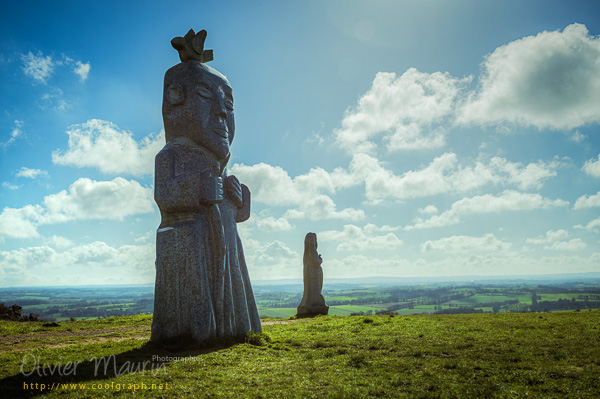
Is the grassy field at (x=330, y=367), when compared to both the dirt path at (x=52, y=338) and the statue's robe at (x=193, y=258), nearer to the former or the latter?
the dirt path at (x=52, y=338)

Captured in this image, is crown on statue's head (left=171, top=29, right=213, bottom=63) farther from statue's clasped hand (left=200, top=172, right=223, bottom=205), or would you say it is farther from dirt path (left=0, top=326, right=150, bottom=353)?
dirt path (left=0, top=326, right=150, bottom=353)

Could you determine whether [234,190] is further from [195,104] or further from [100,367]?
[100,367]

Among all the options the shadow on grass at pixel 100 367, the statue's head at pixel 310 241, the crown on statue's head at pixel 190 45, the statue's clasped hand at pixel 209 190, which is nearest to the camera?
the shadow on grass at pixel 100 367

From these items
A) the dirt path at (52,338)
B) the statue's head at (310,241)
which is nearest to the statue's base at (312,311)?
the statue's head at (310,241)

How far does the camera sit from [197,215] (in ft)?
36.0

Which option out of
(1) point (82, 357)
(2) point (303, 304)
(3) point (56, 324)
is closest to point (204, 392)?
(1) point (82, 357)

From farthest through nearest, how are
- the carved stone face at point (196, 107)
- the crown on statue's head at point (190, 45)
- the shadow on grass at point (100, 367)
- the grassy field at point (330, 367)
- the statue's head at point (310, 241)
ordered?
the statue's head at point (310, 241)
the crown on statue's head at point (190, 45)
the carved stone face at point (196, 107)
the shadow on grass at point (100, 367)
the grassy field at point (330, 367)

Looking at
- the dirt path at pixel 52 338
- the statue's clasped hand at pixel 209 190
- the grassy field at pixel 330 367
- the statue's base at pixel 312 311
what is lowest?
the statue's base at pixel 312 311

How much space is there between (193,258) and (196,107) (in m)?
4.49

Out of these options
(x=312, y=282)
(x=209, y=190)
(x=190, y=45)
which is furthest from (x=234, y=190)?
(x=312, y=282)

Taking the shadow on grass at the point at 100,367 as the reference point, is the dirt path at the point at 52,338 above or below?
below

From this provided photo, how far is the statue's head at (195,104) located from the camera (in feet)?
36.6

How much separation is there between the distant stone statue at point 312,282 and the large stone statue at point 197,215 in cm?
1225

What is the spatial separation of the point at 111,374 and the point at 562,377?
334 inches
